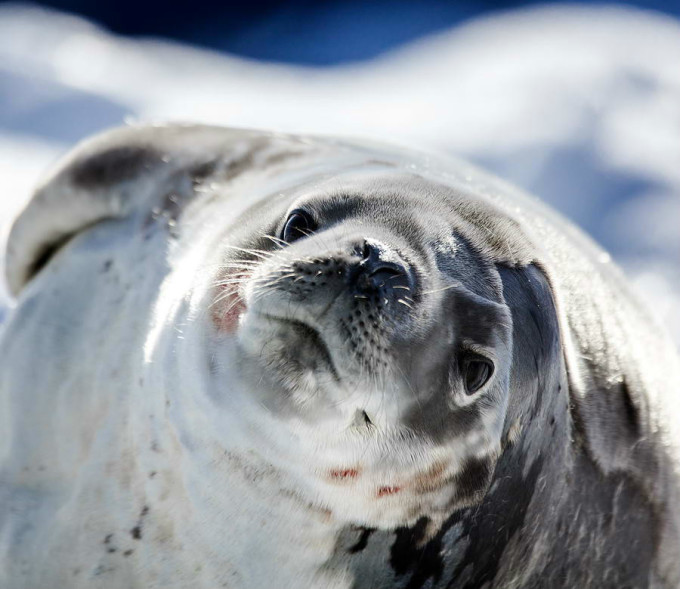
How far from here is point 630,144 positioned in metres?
7.23

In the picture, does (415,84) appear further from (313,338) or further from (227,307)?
(313,338)

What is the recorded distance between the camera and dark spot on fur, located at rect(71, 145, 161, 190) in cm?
306

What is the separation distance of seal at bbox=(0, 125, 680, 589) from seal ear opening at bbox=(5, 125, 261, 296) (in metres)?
0.02

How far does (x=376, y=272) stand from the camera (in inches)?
73.2

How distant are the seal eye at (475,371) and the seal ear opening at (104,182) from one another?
132 centimetres

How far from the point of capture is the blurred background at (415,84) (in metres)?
6.44

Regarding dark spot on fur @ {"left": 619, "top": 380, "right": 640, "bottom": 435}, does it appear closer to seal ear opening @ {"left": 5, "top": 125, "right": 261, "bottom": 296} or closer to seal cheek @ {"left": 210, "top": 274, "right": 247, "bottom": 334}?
seal cheek @ {"left": 210, "top": 274, "right": 247, "bottom": 334}

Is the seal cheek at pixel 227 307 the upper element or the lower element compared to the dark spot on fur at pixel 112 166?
lower

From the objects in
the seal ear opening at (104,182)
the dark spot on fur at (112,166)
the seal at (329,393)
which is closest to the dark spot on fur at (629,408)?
the seal at (329,393)

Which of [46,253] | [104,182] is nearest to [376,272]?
[104,182]

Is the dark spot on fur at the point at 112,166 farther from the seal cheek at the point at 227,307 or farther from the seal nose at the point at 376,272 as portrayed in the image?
the seal nose at the point at 376,272

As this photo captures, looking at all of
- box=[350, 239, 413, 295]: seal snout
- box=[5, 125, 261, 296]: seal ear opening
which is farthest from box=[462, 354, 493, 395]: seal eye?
box=[5, 125, 261, 296]: seal ear opening

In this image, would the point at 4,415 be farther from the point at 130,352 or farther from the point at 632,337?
the point at 632,337

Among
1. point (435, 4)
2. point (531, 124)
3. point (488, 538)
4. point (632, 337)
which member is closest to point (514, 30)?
point (435, 4)
